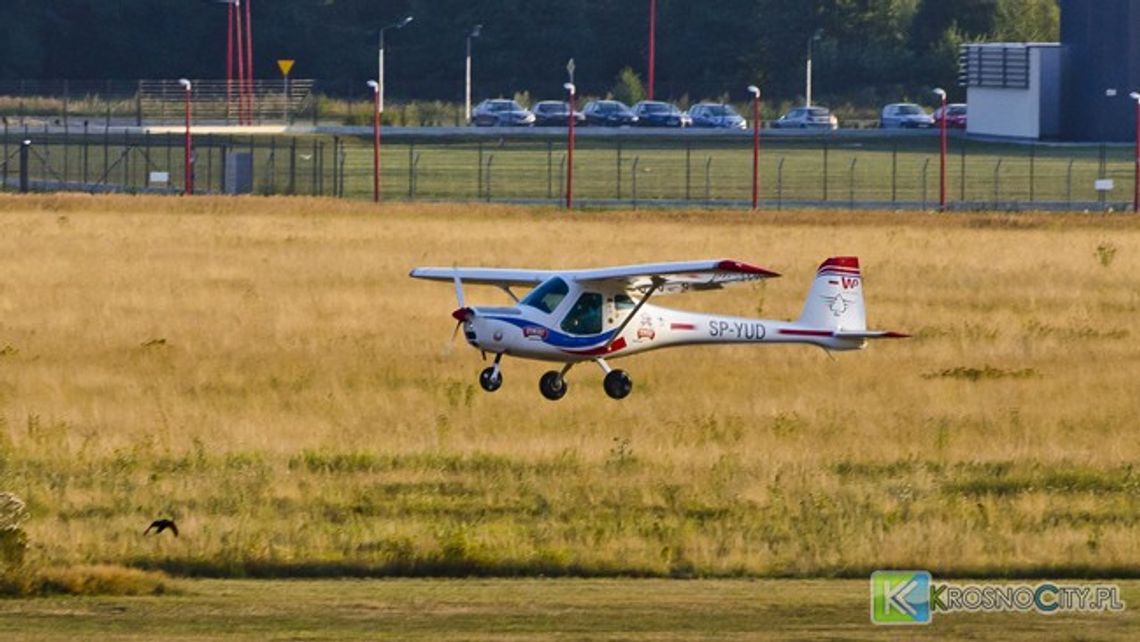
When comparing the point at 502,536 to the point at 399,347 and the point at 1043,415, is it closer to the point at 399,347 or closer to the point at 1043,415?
the point at 1043,415

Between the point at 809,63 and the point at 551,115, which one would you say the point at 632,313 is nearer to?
the point at 551,115

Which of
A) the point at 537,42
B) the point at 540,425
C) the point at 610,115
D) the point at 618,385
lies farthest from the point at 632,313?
the point at 537,42

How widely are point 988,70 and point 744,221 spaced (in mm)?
47043

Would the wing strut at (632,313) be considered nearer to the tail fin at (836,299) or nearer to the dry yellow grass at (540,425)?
the dry yellow grass at (540,425)

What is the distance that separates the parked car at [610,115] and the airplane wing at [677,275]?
83.1 metres

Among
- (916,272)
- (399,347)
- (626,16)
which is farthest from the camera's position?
(626,16)

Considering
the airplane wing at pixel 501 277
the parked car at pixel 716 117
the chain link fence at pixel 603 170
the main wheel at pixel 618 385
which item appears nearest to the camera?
the main wheel at pixel 618 385

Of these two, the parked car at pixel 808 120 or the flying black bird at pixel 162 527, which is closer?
the flying black bird at pixel 162 527

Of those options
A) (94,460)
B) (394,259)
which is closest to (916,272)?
(394,259)

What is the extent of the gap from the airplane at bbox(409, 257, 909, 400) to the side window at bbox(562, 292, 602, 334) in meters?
0.01

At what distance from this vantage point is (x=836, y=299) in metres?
27.9

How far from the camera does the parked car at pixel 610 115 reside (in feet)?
360

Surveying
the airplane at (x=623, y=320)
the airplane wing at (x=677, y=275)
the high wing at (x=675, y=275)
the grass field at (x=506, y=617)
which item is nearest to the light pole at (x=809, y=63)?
the airplane at (x=623, y=320)

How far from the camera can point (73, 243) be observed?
153 feet
